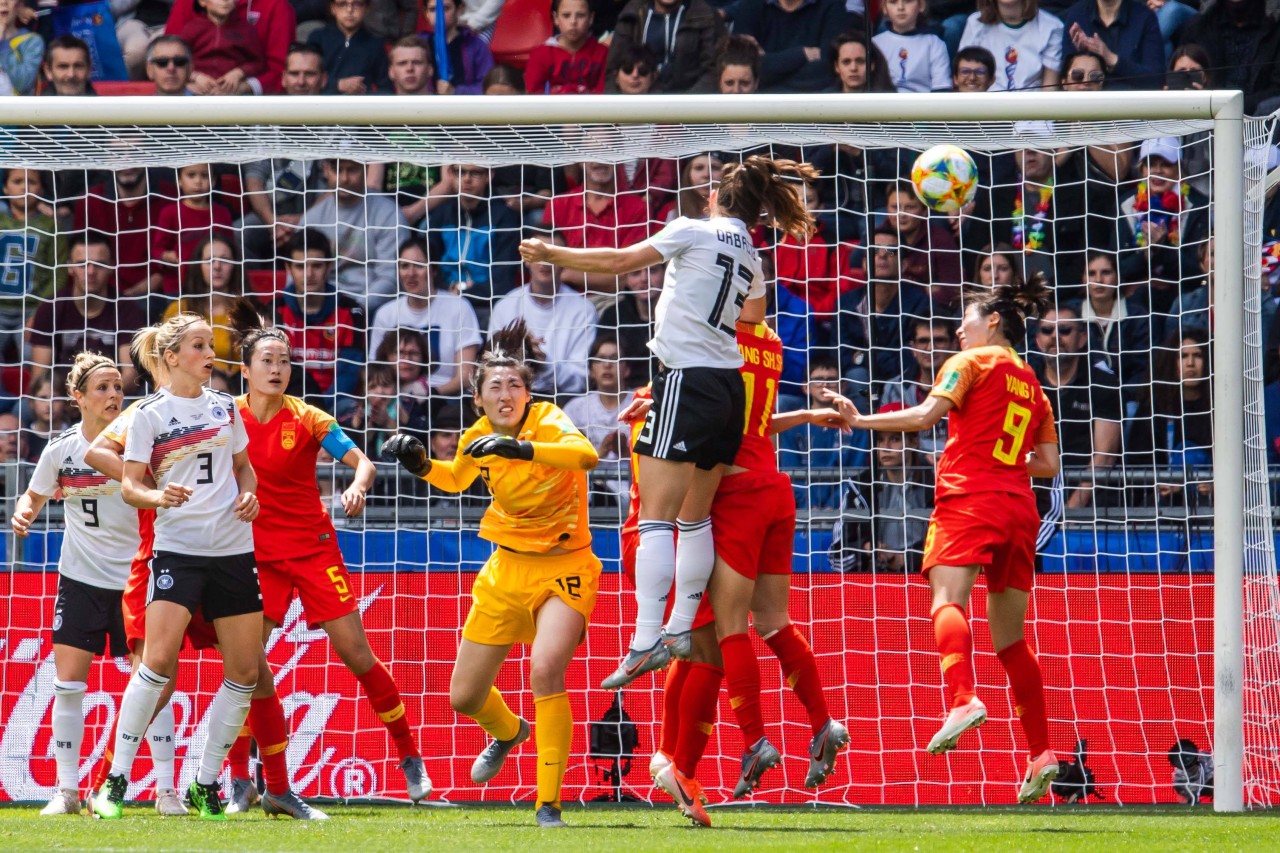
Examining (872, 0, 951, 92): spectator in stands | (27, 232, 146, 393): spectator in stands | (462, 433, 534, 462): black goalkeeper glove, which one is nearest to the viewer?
(462, 433, 534, 462): black goalkeeper glove

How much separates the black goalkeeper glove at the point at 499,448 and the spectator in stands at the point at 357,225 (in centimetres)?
432

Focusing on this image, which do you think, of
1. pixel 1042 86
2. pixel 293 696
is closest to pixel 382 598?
pixel 293 696

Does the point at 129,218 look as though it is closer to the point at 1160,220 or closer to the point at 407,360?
the point at 407,360

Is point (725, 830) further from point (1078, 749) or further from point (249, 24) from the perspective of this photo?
point (249, 24)

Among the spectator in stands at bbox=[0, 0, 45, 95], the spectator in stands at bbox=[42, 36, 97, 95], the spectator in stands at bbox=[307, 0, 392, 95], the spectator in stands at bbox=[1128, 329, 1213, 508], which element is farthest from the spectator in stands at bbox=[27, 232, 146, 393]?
the spectator in stands at bbox=[1128, 329, 1213, 508]

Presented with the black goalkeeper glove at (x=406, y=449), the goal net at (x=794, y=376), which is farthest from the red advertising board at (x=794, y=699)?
the black goalkeeper glove at (x=406, y=449)

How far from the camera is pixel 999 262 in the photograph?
350 inches

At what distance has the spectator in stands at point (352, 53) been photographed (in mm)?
10609

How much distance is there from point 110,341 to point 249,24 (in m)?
2.80

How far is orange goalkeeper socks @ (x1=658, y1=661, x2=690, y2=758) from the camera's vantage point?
19.7 feet

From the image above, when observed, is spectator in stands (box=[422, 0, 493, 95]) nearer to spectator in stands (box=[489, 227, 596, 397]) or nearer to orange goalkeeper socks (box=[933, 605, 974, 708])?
spectator in stands (box=[489, 227, 596, 397])

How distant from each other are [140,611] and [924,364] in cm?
475

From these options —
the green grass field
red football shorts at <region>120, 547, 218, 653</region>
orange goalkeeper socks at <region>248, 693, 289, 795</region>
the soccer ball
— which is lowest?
the green grass field

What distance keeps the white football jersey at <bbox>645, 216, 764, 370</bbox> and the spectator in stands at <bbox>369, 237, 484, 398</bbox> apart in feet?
11.7
